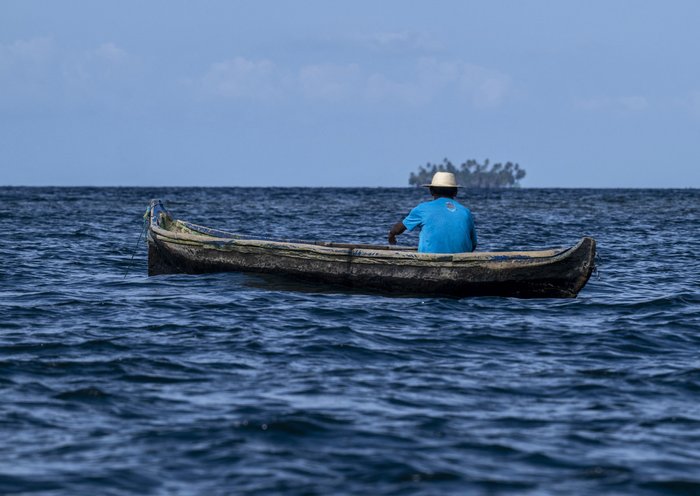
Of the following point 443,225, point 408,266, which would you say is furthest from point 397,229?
point 443,225

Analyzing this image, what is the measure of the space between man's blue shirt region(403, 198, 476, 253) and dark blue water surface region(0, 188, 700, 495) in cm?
90

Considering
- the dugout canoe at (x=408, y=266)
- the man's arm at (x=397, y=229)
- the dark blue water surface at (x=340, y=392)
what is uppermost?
the man's arm at (x=397, y=229)

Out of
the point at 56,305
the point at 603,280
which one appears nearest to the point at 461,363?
the point at 56,305

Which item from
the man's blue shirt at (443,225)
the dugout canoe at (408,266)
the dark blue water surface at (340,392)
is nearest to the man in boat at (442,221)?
the man's blue shirt at (443,225)

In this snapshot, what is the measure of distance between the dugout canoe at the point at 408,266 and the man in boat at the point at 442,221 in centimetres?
36

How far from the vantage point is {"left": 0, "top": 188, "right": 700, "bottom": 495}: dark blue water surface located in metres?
6.12

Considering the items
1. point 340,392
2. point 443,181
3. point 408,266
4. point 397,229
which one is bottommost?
point 340,392

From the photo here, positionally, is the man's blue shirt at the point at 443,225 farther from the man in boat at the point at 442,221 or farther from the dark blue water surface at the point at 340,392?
the dark blue water surface at the point at 340,392

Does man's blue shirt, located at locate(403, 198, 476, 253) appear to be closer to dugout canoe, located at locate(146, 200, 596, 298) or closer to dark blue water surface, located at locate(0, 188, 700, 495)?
dugout canoe, located at locate(146, 200, 596, 298)

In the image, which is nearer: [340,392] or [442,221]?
[340,392]

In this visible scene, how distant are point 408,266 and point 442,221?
797mm

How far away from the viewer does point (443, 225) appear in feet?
46.2

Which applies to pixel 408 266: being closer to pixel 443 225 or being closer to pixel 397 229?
pixel 397 229

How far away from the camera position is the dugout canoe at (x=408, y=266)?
44.4 ft
